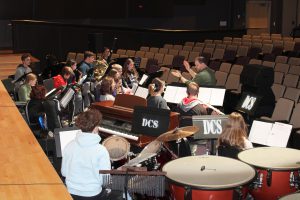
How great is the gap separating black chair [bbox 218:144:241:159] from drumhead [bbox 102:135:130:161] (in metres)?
1.03

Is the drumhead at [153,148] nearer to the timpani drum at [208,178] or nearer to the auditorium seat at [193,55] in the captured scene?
the timpani drum at [208,178]

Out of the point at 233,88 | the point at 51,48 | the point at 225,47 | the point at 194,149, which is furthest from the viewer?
the point at 51,48

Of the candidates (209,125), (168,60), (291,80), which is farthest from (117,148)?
(168,60)

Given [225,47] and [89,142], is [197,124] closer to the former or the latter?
[89,142]

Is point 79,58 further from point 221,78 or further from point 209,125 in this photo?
point 209,125

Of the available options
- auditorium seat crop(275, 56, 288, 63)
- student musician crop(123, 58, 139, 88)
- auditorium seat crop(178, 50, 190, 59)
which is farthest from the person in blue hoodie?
auditorium seat crop(178, 50, 190, 59)

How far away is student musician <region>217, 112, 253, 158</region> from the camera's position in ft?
19.3

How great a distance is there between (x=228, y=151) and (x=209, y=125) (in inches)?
14.3

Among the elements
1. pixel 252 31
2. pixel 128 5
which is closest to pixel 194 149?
pixel 128 5

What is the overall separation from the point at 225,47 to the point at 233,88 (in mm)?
6017

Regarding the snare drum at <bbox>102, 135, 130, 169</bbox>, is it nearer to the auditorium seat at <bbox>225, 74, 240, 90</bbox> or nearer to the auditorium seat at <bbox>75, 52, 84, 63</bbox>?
the auditorium seat at <bbox>225, 74, 240, 90</bbox>

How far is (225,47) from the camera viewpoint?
16672mm

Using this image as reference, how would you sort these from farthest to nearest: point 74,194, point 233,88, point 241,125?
1. point 233,88
2. point 241,125
3. point 74,194

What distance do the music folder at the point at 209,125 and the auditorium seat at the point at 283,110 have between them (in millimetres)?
1951
